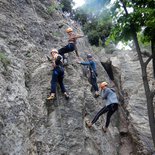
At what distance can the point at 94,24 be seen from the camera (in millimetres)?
29250

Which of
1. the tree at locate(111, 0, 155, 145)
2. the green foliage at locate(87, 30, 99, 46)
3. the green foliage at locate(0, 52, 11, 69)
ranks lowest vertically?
the green foliage at locate(0, 52, 11, 69)

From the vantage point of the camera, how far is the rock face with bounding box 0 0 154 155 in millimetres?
9273

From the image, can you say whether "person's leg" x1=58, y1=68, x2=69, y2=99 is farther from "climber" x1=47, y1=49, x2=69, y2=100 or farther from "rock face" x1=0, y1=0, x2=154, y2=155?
"rock face" x1=0, y1=0, x2=154, y2=155

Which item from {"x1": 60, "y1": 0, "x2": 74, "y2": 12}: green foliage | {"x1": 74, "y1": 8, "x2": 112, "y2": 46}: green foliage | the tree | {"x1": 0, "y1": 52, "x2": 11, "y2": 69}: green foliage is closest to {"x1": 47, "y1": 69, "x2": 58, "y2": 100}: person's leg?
{"x1": 0, "y1": 52, "x2": 11, "y2": 69}: green foliage

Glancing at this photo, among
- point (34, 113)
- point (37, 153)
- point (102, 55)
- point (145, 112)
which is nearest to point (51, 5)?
point (102, 55)

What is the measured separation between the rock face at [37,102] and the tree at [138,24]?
2262mm

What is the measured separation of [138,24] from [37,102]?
20.2 feet

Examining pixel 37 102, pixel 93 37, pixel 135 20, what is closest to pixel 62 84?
pixel 37 102

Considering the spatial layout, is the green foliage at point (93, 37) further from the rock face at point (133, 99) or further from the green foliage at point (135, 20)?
the green foliage at point (135, 20)

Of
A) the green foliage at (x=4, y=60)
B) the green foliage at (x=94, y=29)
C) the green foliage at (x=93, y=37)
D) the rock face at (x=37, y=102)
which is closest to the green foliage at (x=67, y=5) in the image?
the green foliage at (x=94, y=29)

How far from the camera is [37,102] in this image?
11109 millimetres

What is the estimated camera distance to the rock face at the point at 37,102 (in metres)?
9.27

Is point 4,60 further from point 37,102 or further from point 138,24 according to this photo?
point 138,24

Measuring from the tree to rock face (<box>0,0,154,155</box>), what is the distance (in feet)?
7.42
